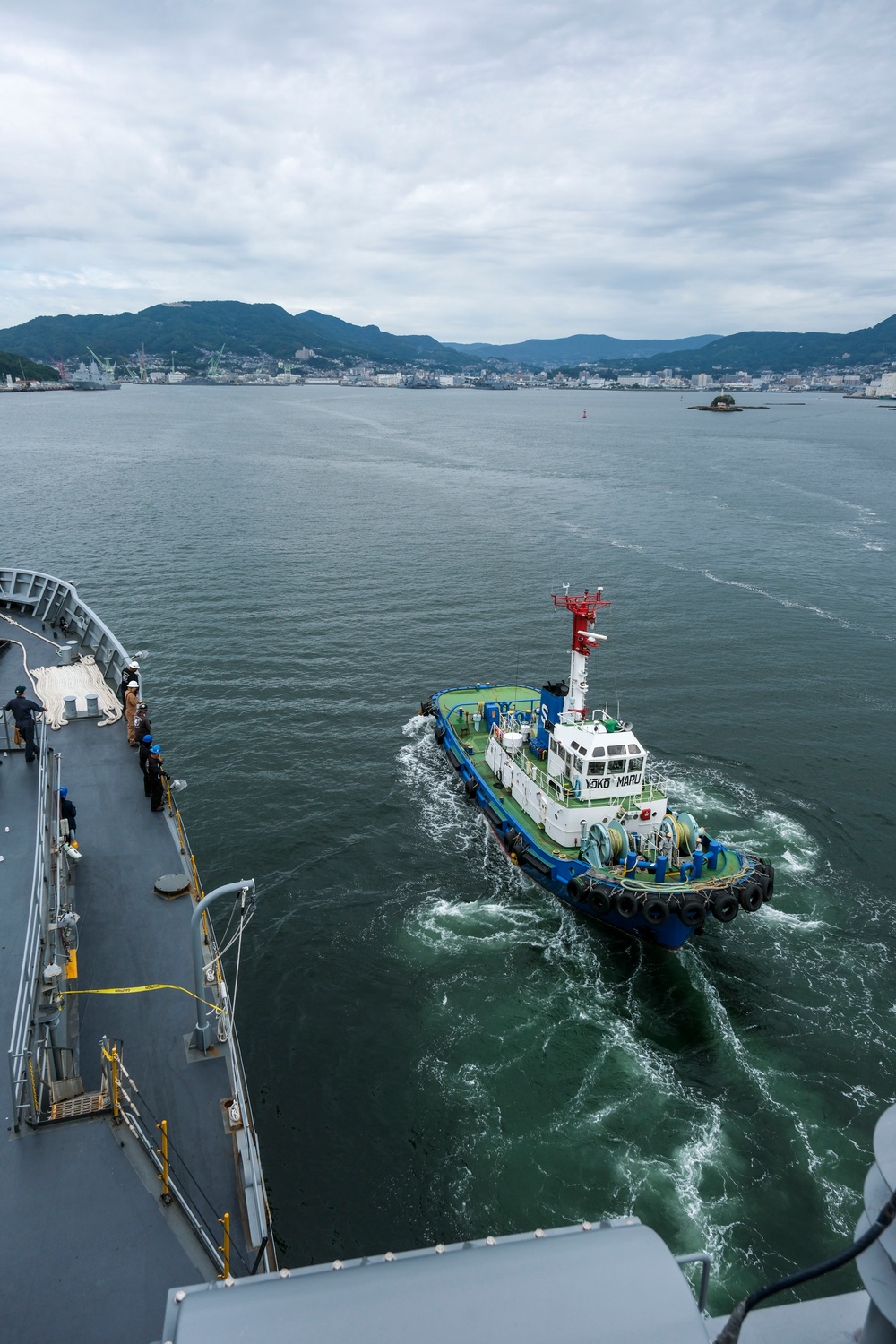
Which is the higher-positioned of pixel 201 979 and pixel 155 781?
pixel 155 781

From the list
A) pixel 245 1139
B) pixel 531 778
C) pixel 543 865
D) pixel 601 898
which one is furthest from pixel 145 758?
pixel 531 778

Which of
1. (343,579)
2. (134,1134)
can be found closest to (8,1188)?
(134,1134)

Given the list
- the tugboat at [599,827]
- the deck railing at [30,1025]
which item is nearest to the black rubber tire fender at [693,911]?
the tugboat at [599,827]

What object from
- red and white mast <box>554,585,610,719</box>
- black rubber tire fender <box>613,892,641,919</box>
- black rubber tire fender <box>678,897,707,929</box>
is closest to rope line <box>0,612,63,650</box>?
red and white mast <box>554,585,610,719</box>

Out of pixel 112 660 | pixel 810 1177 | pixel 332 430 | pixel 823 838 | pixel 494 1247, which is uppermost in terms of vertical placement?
pixel 332 430

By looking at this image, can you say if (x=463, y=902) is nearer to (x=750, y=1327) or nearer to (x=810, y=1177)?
(x=810, y=1177)

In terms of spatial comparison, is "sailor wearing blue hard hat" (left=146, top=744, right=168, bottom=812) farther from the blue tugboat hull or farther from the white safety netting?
the blue tugboat hull

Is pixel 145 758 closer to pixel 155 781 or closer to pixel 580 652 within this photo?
pixel 155 781
